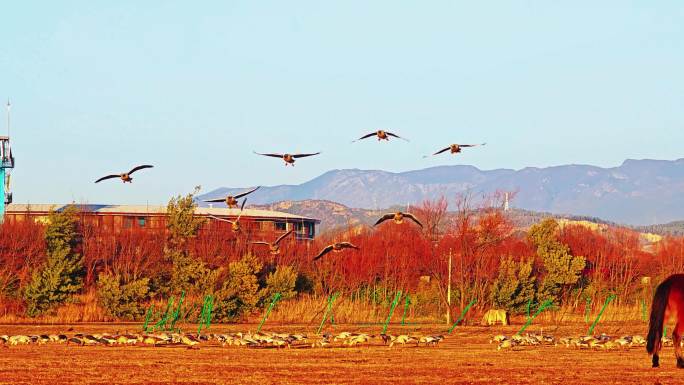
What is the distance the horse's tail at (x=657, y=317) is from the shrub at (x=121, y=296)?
35798 millimetres

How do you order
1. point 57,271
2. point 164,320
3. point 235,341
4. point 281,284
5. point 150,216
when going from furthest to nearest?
point 150,216, point 281,284, point 57,271, point 164,320, point 235,341

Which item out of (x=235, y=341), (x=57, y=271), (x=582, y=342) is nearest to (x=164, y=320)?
(x=235, y=341)

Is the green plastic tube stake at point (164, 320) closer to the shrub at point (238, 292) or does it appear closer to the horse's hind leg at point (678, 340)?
the shrub at point (238, 292)

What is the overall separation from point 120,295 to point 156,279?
3776mm

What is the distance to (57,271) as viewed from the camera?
56344 millimetres

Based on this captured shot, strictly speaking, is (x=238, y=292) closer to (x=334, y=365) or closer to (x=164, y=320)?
(x=164, y=320)

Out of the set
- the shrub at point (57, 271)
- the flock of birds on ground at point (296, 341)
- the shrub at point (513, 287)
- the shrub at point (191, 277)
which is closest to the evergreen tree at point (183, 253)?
the shrub at point (191, 277)

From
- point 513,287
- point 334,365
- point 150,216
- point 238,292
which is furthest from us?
point 150,216

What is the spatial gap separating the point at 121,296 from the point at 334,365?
31231mm

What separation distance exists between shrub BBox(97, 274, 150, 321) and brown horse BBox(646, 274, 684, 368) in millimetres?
35790

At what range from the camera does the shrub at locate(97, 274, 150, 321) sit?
55.5m

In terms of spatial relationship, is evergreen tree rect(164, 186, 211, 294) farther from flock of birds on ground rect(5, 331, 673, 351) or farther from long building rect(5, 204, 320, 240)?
flock of birds on ground rect(5, 331, 673, 351)

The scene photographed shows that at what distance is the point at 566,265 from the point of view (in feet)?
204

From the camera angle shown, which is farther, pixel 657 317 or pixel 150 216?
pixel 150 216
